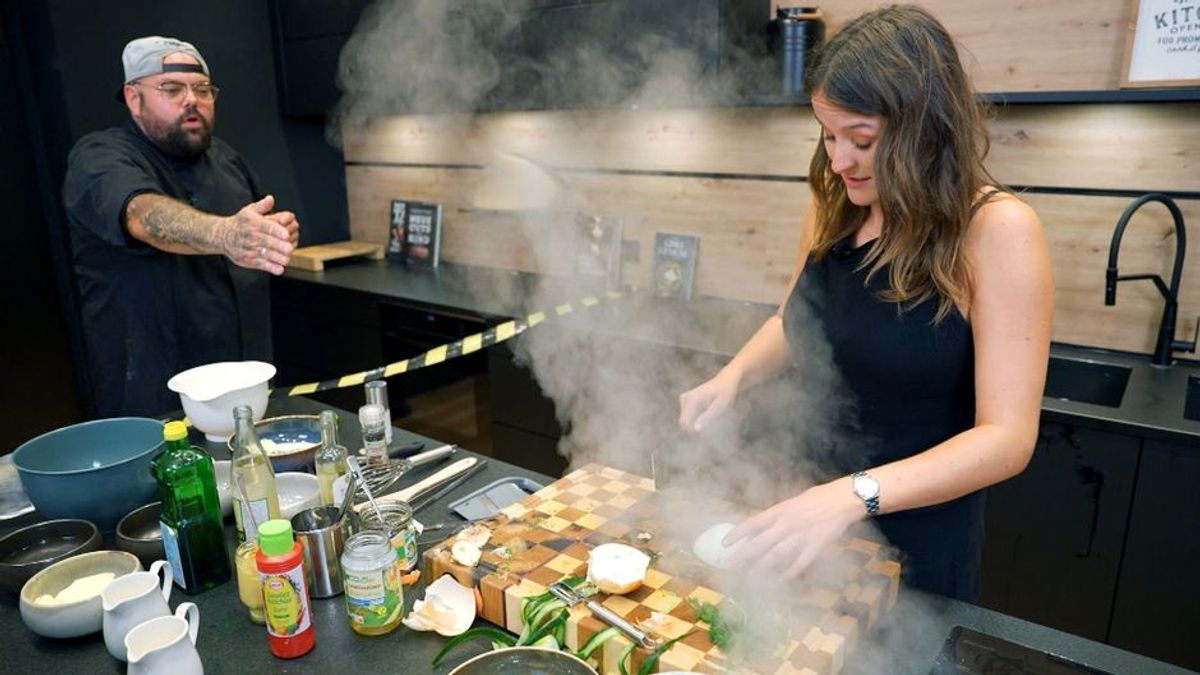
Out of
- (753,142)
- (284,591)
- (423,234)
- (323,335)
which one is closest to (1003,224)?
(284,591)

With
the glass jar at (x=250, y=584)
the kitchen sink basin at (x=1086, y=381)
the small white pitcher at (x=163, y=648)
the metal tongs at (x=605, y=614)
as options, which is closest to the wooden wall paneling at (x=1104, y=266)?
the kitchen sink basin at (x=1086, y=381)

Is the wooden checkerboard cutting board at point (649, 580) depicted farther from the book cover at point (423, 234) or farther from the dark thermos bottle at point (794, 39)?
the book cover at point (423, 234)

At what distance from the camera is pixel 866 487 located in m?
1.19

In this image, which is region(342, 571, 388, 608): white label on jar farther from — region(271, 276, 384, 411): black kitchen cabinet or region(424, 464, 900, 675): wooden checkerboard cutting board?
region(271, 276, 384, 411): black kitchen cabinet

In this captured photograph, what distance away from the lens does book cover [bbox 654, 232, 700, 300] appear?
331 centimetres

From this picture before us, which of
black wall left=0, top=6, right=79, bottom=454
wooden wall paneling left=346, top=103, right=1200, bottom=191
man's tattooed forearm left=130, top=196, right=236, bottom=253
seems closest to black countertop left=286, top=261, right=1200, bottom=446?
wooden wall paneling left=346, top=103, right=1200, bottom=191

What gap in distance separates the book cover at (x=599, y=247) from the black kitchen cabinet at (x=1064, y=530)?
187 cm

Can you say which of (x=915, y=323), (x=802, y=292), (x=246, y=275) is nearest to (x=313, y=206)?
(x=246, y=275)

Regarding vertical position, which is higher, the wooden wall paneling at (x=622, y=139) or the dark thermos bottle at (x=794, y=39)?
the dark thermos bottle at (x=794, y=39)

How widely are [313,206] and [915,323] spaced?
3965mm

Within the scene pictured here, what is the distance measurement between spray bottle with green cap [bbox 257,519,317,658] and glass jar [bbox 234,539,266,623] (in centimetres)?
7

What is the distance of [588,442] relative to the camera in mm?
2160

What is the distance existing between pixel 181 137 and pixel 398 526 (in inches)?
77.5

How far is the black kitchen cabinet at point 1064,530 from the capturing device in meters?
2.00
